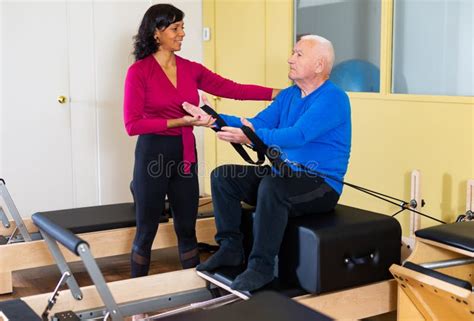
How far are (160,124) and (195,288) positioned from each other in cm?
69

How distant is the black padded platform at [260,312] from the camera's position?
208 cm

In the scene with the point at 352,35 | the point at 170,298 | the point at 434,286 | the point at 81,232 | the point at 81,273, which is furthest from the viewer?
the point at 352,35

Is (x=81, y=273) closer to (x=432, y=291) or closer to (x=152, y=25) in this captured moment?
(x=152, y=25)

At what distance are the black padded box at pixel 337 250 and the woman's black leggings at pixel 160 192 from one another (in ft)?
1.73

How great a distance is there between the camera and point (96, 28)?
16.4 ft

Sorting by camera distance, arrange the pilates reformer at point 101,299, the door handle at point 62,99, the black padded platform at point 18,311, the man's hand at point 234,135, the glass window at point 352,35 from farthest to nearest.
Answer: the door handle at point 62,99
the glass window at point 352,35
the man's hand at point 234,135
the black padded platform at point 18,311
the pilates reformer at point 101,299

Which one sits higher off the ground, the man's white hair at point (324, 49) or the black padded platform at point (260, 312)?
the man's white hair at point (324, 49)

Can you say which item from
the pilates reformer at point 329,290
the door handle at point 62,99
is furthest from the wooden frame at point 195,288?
the door handle at point 62,99

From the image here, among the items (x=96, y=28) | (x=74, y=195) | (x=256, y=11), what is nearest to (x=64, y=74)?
(x=96, y=28)

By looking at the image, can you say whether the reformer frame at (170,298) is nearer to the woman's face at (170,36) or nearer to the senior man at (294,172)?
the senior man at (294,172)

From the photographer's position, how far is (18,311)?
92.2 inches

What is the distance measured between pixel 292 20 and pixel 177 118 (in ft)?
5.95

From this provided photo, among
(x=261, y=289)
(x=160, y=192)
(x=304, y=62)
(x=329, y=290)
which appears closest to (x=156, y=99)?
(x=160, y=192)

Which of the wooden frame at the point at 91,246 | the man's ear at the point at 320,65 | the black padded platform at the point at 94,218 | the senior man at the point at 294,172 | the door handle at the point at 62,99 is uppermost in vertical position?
the man's ear at the point at 320,65
